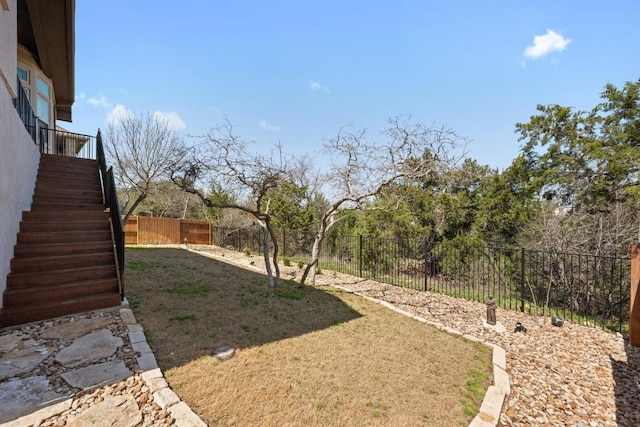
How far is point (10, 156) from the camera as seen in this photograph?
4109 millimetres

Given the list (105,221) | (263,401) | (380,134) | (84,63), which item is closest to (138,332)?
(263,401)

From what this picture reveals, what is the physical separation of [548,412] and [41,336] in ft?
18.7

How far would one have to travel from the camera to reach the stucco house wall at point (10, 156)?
3742mm

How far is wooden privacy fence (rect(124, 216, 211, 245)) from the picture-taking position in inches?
578

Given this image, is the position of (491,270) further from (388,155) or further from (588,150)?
(388,155)

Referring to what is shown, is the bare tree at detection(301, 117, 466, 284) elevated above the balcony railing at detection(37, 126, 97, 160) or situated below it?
below

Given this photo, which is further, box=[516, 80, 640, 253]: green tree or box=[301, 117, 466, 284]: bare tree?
box=[516, 80, 640, 253]: green tree

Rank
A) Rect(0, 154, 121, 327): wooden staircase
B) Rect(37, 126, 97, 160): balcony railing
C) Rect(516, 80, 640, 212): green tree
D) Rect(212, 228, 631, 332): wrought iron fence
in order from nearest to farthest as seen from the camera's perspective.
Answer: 1. Rect(0, 154, 121, 327): wooden staircase
2. Rect(212, 228, 631, 332): wrought iron fence
3. Rect(516, 80, 640, 212): green tree
4. Rect(37, 126, 97, 160): balcony railing

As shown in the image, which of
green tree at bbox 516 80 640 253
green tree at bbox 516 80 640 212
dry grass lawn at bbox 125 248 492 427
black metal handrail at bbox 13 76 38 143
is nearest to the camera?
dry grass lawn at bbox 125 248 492 427

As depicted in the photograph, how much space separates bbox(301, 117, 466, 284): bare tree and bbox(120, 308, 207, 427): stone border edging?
12.9ft

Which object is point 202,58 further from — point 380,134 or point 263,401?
point 263,401

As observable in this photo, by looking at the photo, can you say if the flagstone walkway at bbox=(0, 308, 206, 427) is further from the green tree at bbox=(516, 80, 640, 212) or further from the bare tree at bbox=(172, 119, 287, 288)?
the green tree at bbox=(516, 80, 640, 212)

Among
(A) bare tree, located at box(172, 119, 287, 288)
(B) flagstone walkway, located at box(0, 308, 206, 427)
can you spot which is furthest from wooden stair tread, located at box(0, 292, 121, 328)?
(A) bare tree, located at box(172, 119, 287, 288)

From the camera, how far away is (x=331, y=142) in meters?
6.32
